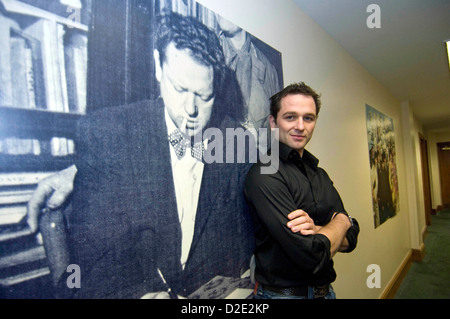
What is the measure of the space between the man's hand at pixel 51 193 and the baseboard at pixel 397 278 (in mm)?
3533

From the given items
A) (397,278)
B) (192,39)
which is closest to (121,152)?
(192,39)


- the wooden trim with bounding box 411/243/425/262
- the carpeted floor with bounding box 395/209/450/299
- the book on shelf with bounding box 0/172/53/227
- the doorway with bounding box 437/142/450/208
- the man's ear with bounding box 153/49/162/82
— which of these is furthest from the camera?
the doorway with bounding box 437/142/450/208

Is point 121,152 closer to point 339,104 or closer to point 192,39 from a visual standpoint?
point 192,39

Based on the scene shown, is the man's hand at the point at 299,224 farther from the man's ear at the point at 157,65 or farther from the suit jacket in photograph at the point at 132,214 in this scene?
the man's ear at the point at 157,65

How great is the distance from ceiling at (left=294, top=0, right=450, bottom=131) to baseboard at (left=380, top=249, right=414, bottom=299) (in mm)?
2708

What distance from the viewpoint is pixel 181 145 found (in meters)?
0.95

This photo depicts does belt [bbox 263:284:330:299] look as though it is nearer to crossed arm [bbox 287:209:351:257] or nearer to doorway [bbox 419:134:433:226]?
crossed arm [bbox 287:209:351:257]

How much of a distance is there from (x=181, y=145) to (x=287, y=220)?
20.5 inches

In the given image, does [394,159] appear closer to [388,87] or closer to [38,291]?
[388,87]

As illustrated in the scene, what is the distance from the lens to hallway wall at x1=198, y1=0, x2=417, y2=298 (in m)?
1.51

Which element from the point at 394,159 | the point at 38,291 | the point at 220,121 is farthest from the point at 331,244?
the point at 394,159

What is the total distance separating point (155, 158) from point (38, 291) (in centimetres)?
46
